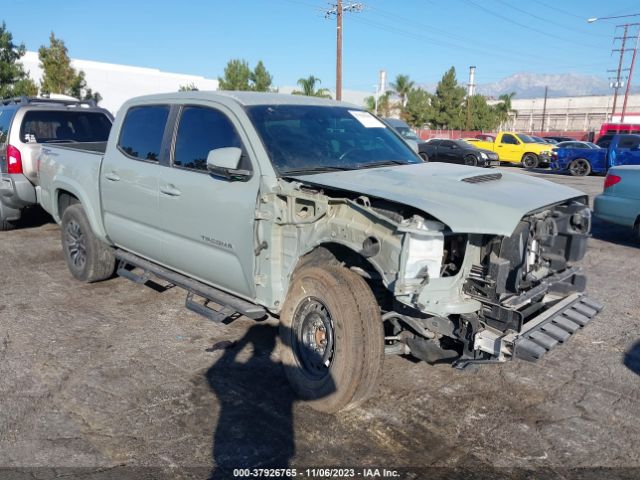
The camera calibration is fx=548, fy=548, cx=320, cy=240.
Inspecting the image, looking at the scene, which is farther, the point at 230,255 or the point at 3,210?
the point at 3,210

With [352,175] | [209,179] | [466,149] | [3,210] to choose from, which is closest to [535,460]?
[352,175]

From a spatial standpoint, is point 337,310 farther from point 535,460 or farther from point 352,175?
point 535,460

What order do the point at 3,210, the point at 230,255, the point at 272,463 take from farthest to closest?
1. the point at 3,210
2. the point at 230,255
3. the point at 272,463

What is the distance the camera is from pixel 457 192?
329cm

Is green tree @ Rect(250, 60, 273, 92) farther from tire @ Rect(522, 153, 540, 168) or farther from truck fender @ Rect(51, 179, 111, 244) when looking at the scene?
truck fender @ Rect(51, 179, 111, 244)

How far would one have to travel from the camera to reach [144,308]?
5.44 metres

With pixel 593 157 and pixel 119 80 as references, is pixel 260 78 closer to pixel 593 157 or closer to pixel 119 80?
pixel 119 80

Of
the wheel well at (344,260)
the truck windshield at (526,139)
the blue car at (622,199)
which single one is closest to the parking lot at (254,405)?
the wheel well at (344,260)

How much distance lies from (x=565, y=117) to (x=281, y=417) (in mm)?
77854

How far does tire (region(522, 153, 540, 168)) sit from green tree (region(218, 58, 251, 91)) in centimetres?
2371

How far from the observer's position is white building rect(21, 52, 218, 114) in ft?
160

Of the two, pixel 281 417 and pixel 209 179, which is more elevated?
pixel 209 179

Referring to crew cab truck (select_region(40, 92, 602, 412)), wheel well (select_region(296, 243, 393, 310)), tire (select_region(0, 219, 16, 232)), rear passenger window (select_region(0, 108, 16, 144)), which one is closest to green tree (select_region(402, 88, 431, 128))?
rear passenger window (select_region(0, 108, 16, 144))

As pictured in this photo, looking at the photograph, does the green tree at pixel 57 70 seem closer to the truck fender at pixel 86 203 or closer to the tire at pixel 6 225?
the tire at pixel 6 225
